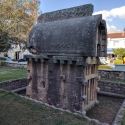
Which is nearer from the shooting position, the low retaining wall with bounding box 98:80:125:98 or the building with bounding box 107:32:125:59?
the low retaining wall with bounding box 98:80:125:98

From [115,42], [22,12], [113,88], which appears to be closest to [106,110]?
[113,88]

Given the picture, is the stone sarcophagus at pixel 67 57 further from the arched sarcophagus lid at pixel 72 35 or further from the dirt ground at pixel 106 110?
the dirt ground at pixel 106 110

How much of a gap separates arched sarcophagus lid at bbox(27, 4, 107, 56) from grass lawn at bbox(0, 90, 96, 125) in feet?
6.96

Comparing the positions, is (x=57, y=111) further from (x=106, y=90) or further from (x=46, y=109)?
(x=106, y=90)

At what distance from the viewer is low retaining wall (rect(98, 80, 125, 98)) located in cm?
742

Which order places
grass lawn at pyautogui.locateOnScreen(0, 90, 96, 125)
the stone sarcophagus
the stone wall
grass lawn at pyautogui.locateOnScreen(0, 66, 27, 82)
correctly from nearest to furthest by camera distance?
grass lawn at pyautogui.locateOnScreen(0, 90, 96, 125) → the stone sarcophagus → grass lawn at pyautogui.locateOnScreen(0, 66, 27, 82) → the stone wall

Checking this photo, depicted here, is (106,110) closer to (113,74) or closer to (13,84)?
(13,84)

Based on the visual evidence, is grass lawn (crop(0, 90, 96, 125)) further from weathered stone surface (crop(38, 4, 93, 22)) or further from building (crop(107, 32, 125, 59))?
building (crop(107, 32, 125, 59))

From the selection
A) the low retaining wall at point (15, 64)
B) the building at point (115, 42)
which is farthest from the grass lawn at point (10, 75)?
the building at point (115, 42)

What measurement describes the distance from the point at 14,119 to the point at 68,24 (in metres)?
3.82

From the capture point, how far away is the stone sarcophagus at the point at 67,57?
4852 mm

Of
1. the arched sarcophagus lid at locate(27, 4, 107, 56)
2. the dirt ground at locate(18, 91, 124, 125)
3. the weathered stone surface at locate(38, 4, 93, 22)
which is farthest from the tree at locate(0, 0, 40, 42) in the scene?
the dirt ground at locate(18, 91, 124, 125)

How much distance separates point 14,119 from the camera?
12.5 feet

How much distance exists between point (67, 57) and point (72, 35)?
2.74ft
